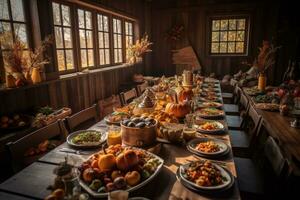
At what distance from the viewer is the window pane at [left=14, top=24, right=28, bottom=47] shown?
7.83 feet

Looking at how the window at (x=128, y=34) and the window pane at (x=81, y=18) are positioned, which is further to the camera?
the window at (x=128, y=34)

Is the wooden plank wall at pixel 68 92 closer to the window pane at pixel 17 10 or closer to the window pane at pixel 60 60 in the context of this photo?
the window pane at pixel 60 60

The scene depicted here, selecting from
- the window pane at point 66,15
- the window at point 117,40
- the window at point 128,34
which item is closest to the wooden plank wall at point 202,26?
the window at point 128,34

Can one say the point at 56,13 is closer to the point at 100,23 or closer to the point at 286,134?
the point at 100,23

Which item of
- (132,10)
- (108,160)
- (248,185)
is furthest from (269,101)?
(132,10)

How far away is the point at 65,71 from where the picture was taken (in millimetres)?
3127

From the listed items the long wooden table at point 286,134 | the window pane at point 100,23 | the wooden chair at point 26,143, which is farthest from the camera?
the window pane at point 100,23

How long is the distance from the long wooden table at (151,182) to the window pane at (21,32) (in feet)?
5.49

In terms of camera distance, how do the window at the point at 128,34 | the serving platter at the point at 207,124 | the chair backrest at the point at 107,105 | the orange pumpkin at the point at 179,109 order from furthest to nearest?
the window at the point at 128,34 < the chair backrest at the point at 107,105 < the orange pumpkin at the point at 179,109 < the serving platter at the point at 207,124

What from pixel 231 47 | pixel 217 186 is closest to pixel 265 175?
pixel 217 186

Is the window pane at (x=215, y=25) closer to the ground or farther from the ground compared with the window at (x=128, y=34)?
farther from the ground

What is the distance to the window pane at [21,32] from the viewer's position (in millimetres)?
2385

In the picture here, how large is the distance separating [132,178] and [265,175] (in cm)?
117

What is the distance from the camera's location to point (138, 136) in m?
1.32
